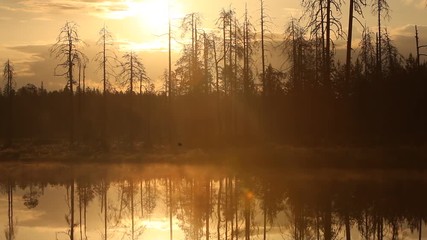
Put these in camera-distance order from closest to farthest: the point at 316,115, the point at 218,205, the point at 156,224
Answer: the point at 156,224, the point at 218,205, the point at 316,115

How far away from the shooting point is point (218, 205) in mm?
22141

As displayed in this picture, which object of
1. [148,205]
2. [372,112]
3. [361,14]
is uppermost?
[361,14]

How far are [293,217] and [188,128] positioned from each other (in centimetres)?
3653

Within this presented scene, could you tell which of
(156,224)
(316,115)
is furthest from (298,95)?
(156,224)

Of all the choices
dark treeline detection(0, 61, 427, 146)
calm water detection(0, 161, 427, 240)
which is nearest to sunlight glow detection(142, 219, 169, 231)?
calm water detection(0, 161, 427, 240)

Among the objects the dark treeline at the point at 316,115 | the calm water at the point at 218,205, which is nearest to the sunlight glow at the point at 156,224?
the calm water at the point at 218,205

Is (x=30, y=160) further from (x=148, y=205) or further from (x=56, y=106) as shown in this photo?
(x=56, y=106)

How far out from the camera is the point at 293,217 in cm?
1925

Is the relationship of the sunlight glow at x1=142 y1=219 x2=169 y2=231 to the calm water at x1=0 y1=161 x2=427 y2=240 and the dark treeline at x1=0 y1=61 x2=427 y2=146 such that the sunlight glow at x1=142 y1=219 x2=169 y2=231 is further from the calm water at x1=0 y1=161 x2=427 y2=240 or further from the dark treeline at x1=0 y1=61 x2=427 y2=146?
the dark treeline at x1=0 y1=61 x2=427 y2=146

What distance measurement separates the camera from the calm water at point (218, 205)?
17312 millimetres

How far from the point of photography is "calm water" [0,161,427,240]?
17312mm

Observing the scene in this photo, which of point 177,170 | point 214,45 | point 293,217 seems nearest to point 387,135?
point 177,170

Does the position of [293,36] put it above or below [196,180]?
above

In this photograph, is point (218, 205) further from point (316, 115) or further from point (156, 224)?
point (316, 115)
